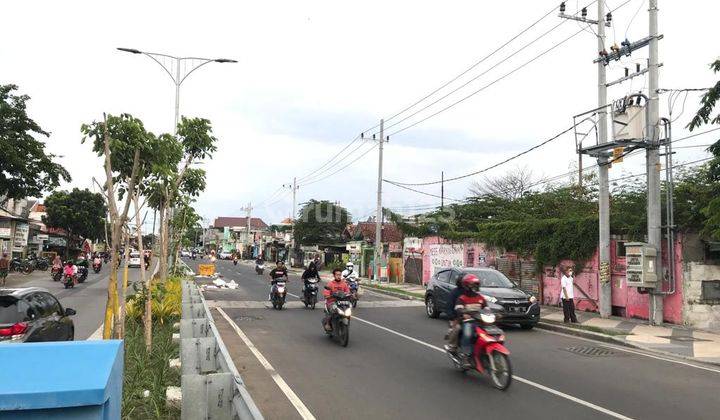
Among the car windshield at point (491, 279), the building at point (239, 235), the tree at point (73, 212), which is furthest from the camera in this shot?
the building at point (239, 235)

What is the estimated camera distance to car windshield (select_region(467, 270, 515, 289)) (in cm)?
1499

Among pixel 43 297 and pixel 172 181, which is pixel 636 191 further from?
pixel 43 297

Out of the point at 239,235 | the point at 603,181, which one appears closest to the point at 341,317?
the point at 603,181

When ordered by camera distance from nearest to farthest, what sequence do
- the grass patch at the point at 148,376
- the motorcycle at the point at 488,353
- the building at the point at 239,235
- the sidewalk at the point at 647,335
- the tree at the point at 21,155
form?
the grass patch at the point at 148,376 < the motorcycle at the point at 488,353 < the sidewalk at the point at 647,335 < the tree at the point at 21,155 < the building at the point at 239,235

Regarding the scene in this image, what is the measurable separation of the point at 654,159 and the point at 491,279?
5.31 m

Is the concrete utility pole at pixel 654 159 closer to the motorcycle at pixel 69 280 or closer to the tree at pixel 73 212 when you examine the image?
the motorcycle at pixel 69 280

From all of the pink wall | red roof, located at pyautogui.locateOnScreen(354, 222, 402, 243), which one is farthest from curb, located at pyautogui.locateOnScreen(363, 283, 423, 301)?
red roof, located at pyautogui.locateOnScreen(354, 222, 402, 243)

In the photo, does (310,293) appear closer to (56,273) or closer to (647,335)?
(647,335)

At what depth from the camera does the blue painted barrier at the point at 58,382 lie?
249 cm

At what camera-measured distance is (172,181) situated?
11.1 metres

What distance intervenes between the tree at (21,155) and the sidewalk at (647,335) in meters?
22.6

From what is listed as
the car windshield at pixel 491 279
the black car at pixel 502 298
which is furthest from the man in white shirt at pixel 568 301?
the car windshield at pixel 491 279

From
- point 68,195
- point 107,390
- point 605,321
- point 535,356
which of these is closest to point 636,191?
point 605,321

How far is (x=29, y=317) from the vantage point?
7887 millimetres
